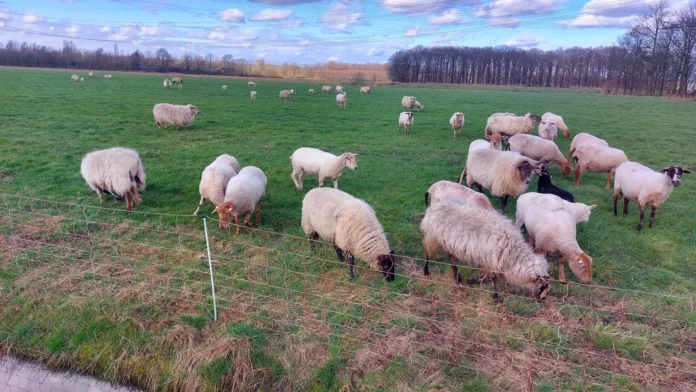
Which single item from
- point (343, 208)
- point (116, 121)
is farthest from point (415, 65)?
point (343, 208)

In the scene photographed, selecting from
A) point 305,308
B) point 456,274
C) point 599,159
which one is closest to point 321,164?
point 456,274

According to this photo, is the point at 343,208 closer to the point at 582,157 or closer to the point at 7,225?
the point at 7,225

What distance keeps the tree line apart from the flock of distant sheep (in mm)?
55884

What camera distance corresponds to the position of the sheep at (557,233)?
6.17 m

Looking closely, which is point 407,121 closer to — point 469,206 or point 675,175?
point 675,175

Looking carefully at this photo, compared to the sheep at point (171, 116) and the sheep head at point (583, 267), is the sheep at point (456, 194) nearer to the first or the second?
the sheep head at point (583, 267)

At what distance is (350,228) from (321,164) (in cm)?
419

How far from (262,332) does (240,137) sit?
12.5 m

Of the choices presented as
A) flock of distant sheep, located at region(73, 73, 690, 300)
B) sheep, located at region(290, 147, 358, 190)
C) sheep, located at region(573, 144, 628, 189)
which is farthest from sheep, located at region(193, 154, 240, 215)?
sheep, located at region(573, 144, 628, 189)

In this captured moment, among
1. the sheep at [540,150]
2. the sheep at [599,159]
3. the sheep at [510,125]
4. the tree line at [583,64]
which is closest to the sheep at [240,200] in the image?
the sheep at [540,150]

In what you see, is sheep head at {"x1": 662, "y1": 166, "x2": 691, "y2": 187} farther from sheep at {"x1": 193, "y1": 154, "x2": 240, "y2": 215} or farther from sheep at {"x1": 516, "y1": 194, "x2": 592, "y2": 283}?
sheep at {"x1": 193, "y1": 154, "x2": 240, "y2": 215}

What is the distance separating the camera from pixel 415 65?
92.5m

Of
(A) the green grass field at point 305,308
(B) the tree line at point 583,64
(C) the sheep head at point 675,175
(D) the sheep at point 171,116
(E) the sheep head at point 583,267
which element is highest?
(B) the tree line at point 583,64

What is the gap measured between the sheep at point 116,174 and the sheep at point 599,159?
11.4 metres
